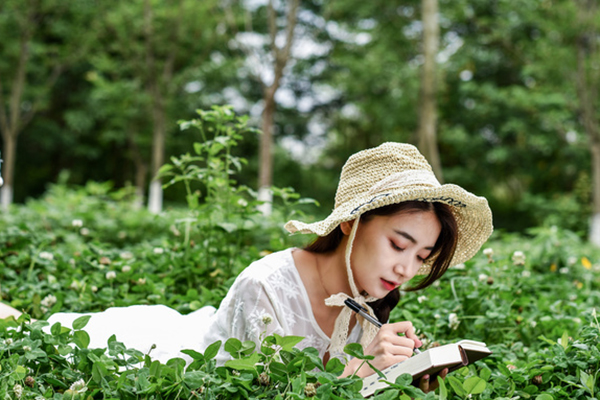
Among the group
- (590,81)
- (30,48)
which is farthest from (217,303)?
(30,48)

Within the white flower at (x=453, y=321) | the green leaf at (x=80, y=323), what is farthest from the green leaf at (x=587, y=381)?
the green leaf at (x=80, y=323)

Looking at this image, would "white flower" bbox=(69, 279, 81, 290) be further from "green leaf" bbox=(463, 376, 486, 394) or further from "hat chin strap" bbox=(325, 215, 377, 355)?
"green leaf" bbox=(463, 376, 486, 394)

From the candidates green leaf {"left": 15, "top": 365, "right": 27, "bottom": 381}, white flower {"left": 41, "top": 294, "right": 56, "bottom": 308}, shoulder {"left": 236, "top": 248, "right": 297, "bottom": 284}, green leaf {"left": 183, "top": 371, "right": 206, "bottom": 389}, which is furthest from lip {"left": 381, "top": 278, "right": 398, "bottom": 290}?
white flower {"left": 41, "top": 294, "right": 56, "bottom": 308}

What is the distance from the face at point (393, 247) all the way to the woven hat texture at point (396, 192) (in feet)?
0.22

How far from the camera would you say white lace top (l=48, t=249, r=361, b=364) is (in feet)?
6.14

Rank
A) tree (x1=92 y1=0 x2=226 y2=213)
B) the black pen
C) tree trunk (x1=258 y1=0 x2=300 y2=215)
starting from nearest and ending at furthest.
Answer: the black pen → tree trunk (x1=258 y1=0 x2=300 y2=215) → tree (x1=92 y1=0 x2=226 y2=213)

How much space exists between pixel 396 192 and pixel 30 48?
17.9m

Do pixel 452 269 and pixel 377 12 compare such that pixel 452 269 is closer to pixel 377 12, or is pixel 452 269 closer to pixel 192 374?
pixel 192 374

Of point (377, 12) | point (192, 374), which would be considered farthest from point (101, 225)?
point (377, 12)

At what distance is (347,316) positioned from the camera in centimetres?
198

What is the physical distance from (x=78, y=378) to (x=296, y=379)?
2.01 feet

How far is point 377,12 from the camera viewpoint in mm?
15953

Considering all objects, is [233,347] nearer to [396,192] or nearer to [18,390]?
[18,390]

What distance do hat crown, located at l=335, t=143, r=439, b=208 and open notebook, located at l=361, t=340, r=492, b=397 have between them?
1.75ft
